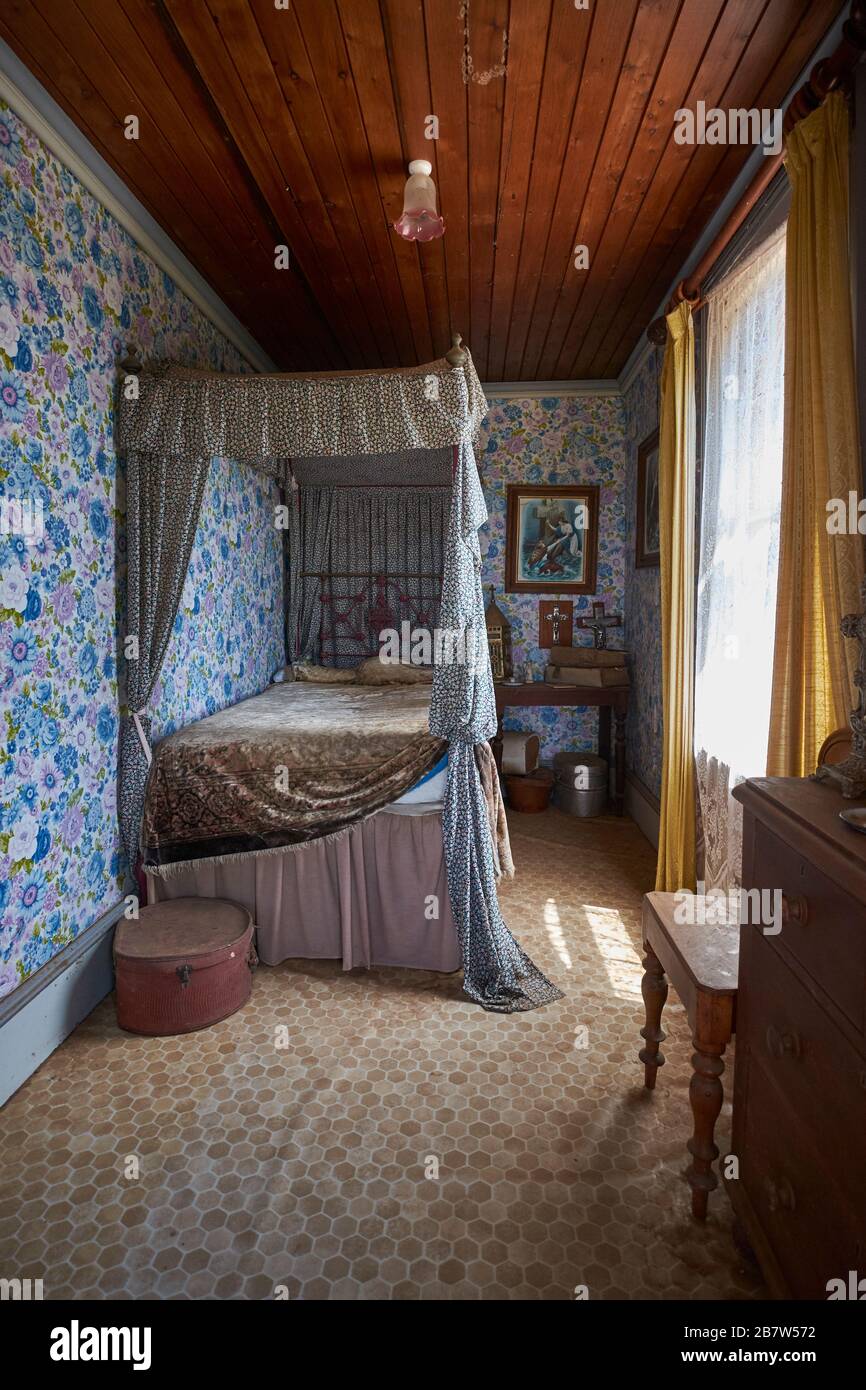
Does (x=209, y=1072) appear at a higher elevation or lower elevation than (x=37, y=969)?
lower

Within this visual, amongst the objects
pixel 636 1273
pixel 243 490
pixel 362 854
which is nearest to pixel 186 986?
pixel 362 854

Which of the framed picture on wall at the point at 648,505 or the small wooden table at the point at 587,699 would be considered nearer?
the framed picture on wall at the point at 648,505

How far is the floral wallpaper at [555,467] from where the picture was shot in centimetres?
519

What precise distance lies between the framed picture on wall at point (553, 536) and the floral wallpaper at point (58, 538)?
2.84 meters

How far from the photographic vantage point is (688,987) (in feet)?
5.53

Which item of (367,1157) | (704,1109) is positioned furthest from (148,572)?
(704,1109)

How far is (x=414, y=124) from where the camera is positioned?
234 cm

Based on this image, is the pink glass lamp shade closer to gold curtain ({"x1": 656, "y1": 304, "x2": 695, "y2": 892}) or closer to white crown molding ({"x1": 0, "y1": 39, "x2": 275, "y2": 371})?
white crown molding ({"x1": 0, "y1": 39, "x2": 275, "y2": 371})

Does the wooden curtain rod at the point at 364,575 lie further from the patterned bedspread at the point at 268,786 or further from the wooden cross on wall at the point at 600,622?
the patterned bedspread at the point at 268,786

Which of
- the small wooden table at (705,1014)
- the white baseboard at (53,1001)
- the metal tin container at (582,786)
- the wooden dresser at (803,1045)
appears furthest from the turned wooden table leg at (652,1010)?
the metal tin container at (582,786)

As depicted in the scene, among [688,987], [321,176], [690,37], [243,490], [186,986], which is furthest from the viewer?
[243,490]
